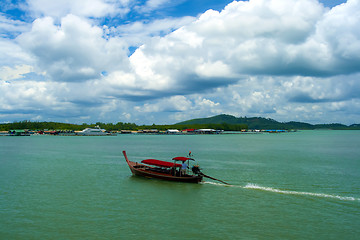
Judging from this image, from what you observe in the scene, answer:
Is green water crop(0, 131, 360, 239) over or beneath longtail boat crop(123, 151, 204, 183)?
beneath

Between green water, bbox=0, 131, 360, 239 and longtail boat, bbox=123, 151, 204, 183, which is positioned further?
longtail boat, bbox=123, 151, 204, 183

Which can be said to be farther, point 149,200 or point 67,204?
point 149,200

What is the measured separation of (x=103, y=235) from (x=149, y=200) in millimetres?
8344

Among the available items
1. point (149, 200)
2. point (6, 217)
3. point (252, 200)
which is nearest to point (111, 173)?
point (149, 200)

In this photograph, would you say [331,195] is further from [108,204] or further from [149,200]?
[108,204]

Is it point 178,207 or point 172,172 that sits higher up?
point 172,172

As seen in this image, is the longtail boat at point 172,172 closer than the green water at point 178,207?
No

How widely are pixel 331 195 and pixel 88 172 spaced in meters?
31.7

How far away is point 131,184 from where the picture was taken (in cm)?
3259

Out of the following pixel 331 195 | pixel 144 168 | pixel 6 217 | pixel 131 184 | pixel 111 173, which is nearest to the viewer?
pixel 6 217

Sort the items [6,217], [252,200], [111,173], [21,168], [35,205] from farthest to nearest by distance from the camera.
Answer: [21,168] < [111,173] < [252,200] < [35,205] < [6,217]

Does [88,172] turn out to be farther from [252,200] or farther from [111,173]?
[252,200]

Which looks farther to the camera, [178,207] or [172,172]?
[172,172]

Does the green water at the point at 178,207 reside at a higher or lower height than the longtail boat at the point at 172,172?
lower
